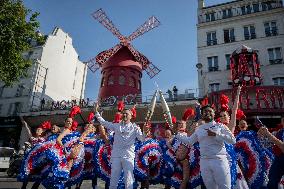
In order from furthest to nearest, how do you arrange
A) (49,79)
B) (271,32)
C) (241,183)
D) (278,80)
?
(49,79) → (271,32) → (278,80) → (241,183)

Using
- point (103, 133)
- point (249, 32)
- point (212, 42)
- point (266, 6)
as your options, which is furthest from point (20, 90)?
point (103, 133)

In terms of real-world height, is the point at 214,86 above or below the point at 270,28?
below

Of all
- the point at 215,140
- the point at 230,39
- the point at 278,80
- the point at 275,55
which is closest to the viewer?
the point at 215,140

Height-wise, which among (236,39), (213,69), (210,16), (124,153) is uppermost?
(210,16)

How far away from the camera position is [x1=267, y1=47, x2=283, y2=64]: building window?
78.1ft

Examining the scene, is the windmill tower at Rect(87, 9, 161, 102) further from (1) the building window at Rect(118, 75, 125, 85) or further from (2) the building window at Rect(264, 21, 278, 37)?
(2) the building window at Rect(264, 21, 278, 37)

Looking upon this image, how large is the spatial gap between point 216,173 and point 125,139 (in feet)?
7.39

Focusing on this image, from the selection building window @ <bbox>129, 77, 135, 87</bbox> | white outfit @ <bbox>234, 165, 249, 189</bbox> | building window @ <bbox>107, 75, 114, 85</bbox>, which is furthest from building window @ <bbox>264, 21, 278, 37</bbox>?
white outfit @ <bbox>234, 165, 249, 189</bbox>

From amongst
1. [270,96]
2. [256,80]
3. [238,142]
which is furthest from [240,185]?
[256,80]

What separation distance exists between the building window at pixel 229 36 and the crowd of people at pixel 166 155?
2100 centimetres

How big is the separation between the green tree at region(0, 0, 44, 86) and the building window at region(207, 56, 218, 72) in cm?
1465

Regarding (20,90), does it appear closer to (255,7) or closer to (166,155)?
(255,7)

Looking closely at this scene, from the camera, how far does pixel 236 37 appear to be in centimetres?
2612

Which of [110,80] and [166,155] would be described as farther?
[110,80]
